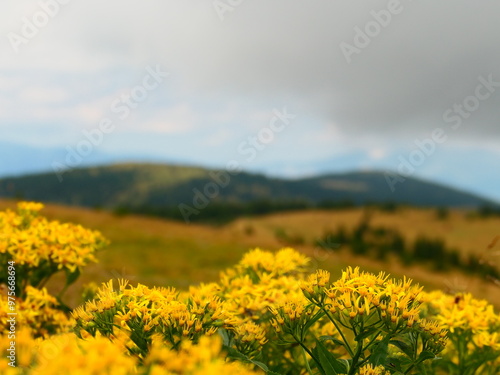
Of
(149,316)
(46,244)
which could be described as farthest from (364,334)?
(46,244)

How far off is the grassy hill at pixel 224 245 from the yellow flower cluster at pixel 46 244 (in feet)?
1.36

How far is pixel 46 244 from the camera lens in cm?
465

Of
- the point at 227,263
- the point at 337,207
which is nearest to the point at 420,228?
the point at 337,207

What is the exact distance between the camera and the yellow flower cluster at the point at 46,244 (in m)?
4.47

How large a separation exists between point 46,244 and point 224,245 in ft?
101

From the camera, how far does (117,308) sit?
289 cm

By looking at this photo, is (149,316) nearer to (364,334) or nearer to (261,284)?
(364,334)

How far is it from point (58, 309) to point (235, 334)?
239 centimetres

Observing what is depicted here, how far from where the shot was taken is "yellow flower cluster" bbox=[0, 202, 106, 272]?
447cm

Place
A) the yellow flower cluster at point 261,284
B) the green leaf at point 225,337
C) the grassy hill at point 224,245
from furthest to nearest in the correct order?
the grassy hill at point 224,245, the yellow flower cluster at point 261,284, the green leaf at point 225,337

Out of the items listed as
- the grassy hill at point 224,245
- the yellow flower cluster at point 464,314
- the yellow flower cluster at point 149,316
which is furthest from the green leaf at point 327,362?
the grassy hill at point 224,245

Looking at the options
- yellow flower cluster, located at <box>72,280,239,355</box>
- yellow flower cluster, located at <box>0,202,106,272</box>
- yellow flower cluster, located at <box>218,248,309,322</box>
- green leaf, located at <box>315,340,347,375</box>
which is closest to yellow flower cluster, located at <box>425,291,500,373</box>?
yellow flower cluster, located at <box>218,248,309,322</box>

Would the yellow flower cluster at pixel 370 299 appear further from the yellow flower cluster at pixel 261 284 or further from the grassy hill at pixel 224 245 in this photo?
the grassy hill at pixel 224 245

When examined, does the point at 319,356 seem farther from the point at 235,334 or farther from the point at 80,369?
the point at 80,369
